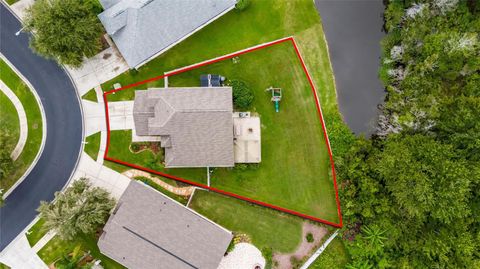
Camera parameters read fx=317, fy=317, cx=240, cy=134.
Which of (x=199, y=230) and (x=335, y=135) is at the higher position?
(x=335, y=135)

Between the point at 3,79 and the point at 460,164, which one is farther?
the point at 3,79

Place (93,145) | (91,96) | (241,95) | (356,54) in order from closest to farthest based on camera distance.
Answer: (241,95)
(93,145)
(91,96)
(356,54)

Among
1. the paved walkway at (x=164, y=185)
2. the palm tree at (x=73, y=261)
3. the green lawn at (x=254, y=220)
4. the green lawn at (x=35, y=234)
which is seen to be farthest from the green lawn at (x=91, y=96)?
the palm tree at (x=73, y=261)

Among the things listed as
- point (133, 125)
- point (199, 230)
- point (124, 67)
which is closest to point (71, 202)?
point (133, 125)

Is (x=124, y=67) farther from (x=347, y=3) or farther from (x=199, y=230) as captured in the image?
(x=347, y=3)

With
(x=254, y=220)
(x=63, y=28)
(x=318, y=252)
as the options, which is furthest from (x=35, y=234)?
(x=318, y=252)

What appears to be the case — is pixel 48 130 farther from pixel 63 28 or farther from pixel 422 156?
pixel 422 156

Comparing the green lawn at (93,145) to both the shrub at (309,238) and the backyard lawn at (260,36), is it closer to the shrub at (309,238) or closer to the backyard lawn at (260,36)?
the backyard lawn at (260,36)

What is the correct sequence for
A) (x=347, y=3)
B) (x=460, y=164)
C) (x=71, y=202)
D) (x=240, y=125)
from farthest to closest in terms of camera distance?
(x=347, y=3) < (x=240, y=125) < (x=71, y=202) < (x=460, y=164)
